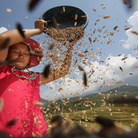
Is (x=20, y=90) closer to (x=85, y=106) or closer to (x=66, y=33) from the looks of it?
(x=85, y=106)

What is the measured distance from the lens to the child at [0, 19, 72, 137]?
2.44m

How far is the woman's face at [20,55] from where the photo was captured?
2969 millimetres

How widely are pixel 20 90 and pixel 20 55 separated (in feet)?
2.13

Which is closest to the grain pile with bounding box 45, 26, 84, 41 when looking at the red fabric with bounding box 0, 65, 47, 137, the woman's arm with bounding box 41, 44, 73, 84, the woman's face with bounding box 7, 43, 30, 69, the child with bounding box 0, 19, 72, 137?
the woman's arm with bounding box 41, 44, 73, 84

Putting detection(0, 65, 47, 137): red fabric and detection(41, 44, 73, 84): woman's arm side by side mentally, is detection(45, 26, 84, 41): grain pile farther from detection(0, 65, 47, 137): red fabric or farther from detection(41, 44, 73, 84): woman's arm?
detection(0, 65, 47, 137): red fabric

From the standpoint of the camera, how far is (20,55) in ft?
10.0

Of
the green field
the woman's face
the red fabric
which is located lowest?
the green field

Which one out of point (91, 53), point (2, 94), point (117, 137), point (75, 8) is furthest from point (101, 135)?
point (75, 8)

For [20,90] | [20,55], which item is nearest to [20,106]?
[20,90]

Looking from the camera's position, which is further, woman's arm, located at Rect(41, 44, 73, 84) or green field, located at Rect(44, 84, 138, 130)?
woman's arm, located at Rect(41, 44, 73, 84)

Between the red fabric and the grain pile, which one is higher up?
the grain pile

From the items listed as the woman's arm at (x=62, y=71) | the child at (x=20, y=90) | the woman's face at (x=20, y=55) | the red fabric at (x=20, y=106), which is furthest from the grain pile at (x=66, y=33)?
the red fabric at (x=20, y=106)

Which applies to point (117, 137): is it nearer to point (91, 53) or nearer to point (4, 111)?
point (4, 111)

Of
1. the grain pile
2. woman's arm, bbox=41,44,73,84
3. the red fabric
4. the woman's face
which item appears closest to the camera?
the red fabric
